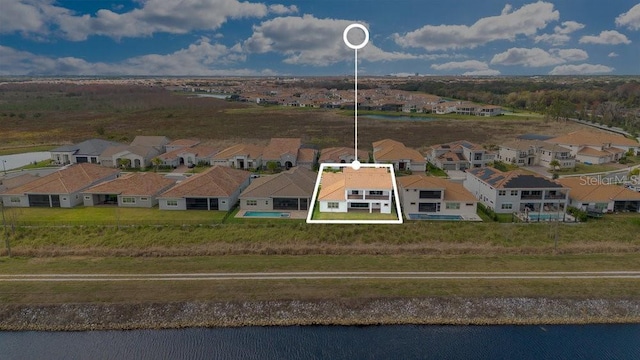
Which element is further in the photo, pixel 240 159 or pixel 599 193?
pixel 240 159

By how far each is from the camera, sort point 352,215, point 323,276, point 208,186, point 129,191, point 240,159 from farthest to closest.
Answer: point 240,159, point 129,191, point 208,186, point 323,276, point 352,215

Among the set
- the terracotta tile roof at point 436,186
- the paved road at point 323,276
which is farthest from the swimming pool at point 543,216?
the paved road at point 323,276

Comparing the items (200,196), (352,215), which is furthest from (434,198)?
(352,215)

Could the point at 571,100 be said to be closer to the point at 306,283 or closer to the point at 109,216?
the point at 306,283

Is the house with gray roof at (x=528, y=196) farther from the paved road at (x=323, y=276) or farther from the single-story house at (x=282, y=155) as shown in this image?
the single-story house at (x=282, y=155)

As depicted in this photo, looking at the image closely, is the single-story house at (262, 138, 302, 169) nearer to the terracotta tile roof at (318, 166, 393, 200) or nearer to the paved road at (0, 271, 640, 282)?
the paved road at (0, 271, 640, 282)

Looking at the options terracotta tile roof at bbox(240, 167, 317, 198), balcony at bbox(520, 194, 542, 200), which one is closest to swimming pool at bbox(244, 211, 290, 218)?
terracotta tile roof at bbox(240, 167, 317, 198)
